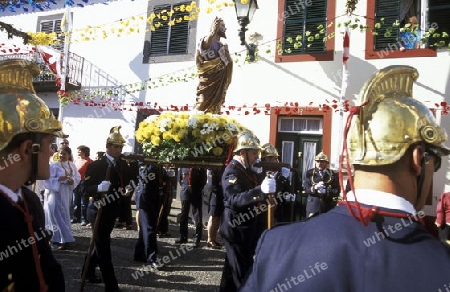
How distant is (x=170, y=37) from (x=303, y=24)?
13.0 ft

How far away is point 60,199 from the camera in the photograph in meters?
7.28

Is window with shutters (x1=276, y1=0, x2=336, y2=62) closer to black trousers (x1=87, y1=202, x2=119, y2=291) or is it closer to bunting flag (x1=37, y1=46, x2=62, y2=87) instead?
black trousers (x1=87, y1=202, x2=119, y2=291)

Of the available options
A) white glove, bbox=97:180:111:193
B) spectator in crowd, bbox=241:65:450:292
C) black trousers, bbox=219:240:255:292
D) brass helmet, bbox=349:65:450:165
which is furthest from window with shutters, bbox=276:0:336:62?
spectator in crowd, bbox=241:65:450:292

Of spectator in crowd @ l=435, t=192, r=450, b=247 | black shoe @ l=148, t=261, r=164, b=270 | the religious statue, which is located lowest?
black shoe @ l=148, t=261, r=164, b=270

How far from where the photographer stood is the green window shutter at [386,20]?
31.0 feet

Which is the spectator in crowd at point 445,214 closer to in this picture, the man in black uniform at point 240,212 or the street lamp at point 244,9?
the man in black uniform at point 240,212

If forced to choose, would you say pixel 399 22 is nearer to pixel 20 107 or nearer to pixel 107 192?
pixel 107 192

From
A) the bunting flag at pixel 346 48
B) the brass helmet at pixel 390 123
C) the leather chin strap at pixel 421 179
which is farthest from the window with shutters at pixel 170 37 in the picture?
the leather chin strap at pixel 421 179

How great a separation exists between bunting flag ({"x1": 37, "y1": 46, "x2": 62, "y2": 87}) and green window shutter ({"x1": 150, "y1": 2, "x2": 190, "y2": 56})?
3157 mm

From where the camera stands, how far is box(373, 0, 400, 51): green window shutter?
9445 millimetres

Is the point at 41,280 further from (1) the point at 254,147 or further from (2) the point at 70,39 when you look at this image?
(2) the point at 70,39

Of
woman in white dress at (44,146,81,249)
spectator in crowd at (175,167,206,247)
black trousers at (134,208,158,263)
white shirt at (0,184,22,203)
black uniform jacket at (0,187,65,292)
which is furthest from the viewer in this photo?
spectator in crowd at (175,167,206,247)

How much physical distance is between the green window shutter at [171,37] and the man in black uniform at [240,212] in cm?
773

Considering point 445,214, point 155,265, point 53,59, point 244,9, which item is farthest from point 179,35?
point 445,214
